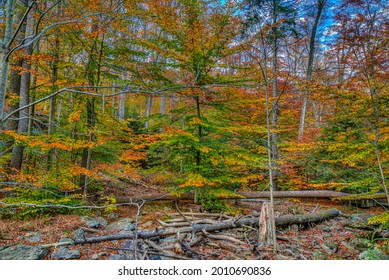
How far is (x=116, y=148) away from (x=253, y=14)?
4.75 metres

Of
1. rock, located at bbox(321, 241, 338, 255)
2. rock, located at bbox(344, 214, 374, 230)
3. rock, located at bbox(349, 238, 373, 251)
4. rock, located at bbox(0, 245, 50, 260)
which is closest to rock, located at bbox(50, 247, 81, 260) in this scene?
rock, located at bbox(0, 245, 50, 260)

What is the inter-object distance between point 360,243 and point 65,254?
5.62m

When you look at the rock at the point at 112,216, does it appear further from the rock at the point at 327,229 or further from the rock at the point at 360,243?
the rock at the point at 360,243

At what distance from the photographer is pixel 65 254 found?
367 cm

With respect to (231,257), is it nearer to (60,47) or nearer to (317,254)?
(317,254)

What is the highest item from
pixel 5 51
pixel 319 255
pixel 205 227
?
pixel 5 51

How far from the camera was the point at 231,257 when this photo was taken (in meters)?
3.93

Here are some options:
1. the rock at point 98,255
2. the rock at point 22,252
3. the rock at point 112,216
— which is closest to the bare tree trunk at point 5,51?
the rock at point 22,252

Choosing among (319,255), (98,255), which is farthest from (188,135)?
(319,255)

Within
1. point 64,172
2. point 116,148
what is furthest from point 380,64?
point 64,172

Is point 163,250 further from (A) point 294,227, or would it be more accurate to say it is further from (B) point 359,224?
(B) point 359,224

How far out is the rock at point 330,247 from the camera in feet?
14.0

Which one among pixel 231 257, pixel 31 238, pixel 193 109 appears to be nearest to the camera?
pixel 231 257

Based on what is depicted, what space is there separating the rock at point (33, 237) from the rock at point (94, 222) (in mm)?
962
